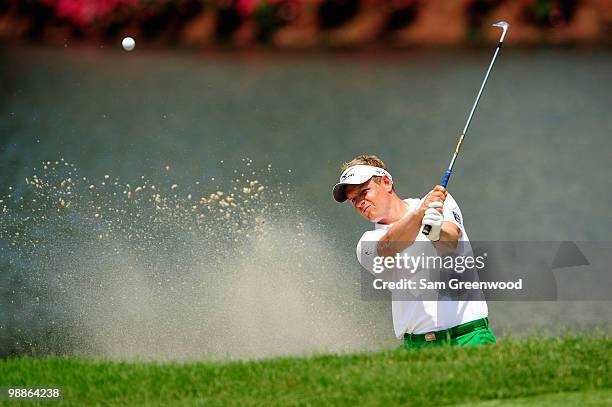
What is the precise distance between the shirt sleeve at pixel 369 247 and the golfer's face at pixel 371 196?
0.12 m

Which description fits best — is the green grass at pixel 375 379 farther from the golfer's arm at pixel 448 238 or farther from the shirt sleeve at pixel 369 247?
the shirt sleeve at pixel 369 247

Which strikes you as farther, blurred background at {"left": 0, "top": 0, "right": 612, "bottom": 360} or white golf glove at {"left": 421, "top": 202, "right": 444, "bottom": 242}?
blurred background at {"left": 0, "top": 0, "right": 612, "bottom": 360}

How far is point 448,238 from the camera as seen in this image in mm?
7781

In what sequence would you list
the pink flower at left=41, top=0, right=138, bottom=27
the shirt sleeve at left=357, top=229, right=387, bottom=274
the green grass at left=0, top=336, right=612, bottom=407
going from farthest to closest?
1. the pink flower at left=41, top=0, right=138, bottom=27
2. the shirt sleeve at left=357, top=229, right=387, bottom=274
3. the green grass at left=0, top=336, right=612, bottom=407

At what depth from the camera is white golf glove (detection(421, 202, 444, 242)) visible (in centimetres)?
750

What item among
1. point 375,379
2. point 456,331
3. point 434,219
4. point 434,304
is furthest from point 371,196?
point 375,379

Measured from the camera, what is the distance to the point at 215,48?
32.2 meters

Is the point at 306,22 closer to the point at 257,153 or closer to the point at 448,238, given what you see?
the point at 257,153

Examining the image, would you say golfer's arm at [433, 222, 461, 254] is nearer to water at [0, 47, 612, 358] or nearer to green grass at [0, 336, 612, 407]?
green grass at [0, 336, 612, 407]

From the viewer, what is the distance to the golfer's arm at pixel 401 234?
25.3 feet

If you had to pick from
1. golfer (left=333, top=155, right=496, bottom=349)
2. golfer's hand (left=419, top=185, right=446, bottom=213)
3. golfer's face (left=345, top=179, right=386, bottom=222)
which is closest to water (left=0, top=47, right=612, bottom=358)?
golfer's face (left=345, top=179, right=386, bottom=222)

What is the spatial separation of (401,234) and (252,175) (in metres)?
11.1

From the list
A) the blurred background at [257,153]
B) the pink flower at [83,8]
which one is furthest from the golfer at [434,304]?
the pink flower at [83,8]

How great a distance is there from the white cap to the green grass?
1.26 metres
